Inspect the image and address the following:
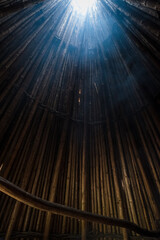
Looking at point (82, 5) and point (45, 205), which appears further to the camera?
point (82, 5)

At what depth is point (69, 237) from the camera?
2379 millimetres

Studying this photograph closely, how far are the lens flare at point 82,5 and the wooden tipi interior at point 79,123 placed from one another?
71.6 inches

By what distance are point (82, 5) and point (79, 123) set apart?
21.8 feet

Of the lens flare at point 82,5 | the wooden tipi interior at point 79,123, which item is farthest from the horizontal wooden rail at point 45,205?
the lens flare at point 82,5

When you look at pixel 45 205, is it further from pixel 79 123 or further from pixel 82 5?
pixel 82 5

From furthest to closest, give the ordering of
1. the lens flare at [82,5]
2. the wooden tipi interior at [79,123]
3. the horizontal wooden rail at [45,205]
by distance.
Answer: the lens flare at [82,5], the wooden tipi interior at [79,123], the horizontal wooden rail at [45,205]

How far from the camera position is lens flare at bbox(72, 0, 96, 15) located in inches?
252

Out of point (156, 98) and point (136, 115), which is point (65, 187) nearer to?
point (136, 115)

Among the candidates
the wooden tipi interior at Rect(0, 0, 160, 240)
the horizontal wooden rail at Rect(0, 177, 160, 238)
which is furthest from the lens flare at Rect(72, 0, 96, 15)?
the horizontal wooden rail at Rect(0, 177, 160, 238)

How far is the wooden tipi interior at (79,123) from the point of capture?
2350mm

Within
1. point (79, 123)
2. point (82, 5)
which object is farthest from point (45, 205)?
point (82, 5)

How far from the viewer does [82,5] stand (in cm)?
684

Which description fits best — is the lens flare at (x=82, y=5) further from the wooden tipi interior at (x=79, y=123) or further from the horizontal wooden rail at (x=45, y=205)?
the horizontal wooden rail at (x=45, y=205)

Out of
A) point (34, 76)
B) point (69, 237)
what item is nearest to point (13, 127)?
point (34, 76)
